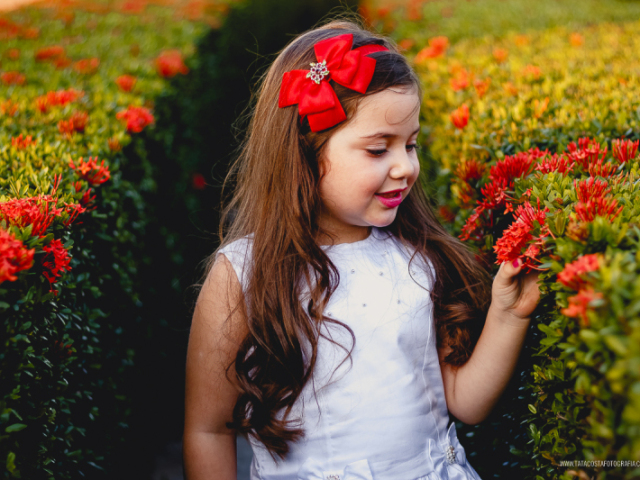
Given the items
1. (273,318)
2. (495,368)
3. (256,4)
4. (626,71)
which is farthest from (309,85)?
(256,4)

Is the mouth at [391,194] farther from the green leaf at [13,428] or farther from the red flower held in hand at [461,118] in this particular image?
the green leaf at [13,428]

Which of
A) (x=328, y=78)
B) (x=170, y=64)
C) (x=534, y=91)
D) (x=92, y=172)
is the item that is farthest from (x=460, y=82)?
(x=170, y=64)

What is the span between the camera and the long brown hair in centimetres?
182

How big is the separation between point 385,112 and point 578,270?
824 mm

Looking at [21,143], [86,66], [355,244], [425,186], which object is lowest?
[425,186]

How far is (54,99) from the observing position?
3.34 meters

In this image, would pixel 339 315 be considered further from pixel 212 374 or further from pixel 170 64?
pixel 170 64

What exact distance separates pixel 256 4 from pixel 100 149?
8318mm

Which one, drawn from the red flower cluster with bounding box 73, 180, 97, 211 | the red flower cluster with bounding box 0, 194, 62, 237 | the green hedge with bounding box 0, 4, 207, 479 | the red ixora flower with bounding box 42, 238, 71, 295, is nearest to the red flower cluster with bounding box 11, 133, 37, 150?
the green hedge with bounding box 0, 4, 207, 479

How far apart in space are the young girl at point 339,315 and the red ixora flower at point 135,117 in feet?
4.80

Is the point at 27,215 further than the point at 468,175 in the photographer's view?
No

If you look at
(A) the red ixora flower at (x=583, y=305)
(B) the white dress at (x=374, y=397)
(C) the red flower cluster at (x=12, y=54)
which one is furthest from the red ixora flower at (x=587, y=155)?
(C) the red flower cluster at (x=12, y=54)

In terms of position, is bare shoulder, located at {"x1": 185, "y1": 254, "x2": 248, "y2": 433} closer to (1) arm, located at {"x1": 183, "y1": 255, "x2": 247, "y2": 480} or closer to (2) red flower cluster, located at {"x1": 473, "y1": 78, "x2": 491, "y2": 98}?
(1) arm, located at {"x1": 183, "y1": 255, "x2": 247, "y2": 480}

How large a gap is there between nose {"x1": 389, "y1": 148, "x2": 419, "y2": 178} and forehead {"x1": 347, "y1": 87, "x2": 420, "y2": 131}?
10 cm
